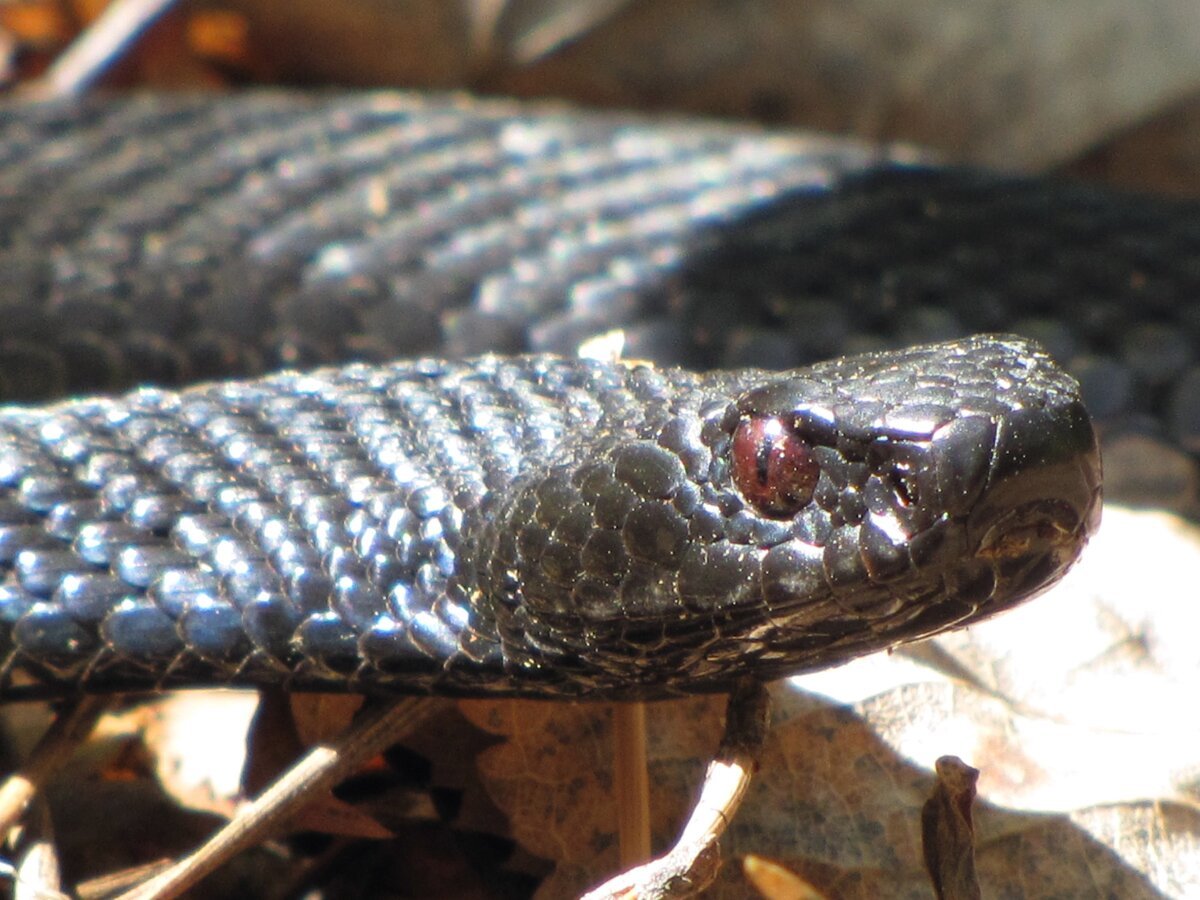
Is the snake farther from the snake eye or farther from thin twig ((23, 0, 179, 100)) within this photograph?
thin twig ((23, 0, 179, 100))

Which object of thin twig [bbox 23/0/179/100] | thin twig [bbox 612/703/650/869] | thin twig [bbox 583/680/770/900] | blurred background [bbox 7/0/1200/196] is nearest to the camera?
thin twig [bbox 583/680/770/900]

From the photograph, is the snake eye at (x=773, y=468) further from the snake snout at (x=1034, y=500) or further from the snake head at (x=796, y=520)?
the snake snout at (x=1034, y=500)

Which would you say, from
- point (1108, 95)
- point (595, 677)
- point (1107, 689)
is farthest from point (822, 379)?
point (1108, 95)

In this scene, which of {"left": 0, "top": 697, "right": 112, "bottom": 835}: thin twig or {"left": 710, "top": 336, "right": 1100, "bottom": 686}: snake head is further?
{"left": 0, "top": 697, "right": 112, "bottom": 835}: thin twig

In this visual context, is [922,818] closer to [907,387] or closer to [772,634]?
[772,634]

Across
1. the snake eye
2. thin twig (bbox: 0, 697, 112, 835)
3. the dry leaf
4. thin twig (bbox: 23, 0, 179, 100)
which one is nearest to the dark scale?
the snake eye

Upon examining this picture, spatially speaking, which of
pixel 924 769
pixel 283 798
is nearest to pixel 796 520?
pixel 924 769

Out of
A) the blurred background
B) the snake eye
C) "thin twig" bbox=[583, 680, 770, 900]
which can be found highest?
the blurred background

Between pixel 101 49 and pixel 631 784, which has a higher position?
pixel 101 49

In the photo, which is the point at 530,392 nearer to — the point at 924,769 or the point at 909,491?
the point at 909,491
